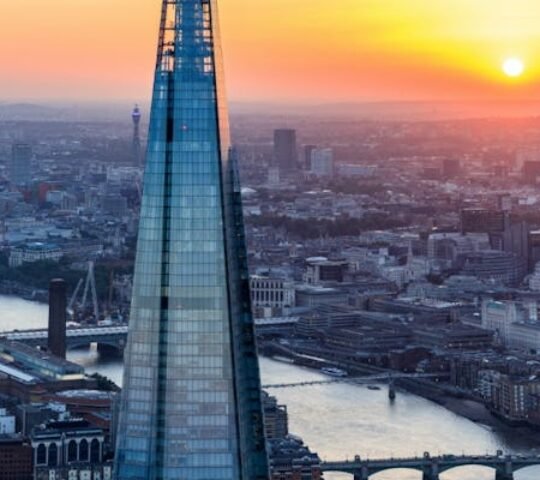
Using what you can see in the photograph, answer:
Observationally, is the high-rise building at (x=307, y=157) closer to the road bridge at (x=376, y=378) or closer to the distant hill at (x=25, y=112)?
the distant hill at (x=25, y=112)

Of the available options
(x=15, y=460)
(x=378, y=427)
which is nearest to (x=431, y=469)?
(x=378, y=427)

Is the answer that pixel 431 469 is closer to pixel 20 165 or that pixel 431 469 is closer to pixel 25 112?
pixel 20 165

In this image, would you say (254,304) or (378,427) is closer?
(378,427)

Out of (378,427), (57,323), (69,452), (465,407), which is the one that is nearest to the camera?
(69,452)

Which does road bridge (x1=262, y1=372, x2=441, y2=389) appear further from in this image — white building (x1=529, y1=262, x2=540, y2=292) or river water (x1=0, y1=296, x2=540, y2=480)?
white building (x1=529, y1=262, x2=540, y2=292)

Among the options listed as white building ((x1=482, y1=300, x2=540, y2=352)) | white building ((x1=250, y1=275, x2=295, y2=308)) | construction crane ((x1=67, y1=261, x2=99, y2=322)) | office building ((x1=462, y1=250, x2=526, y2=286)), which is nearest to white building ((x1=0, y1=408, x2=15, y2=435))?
white building ((x1=482, y1=300, x2=540, y2=352))

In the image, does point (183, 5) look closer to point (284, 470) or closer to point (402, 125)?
point (284, 470)
